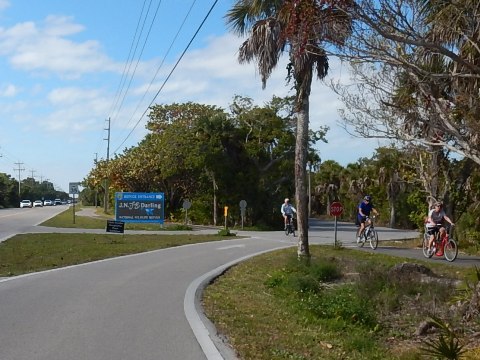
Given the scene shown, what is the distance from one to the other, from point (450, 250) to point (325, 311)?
894 centimetres

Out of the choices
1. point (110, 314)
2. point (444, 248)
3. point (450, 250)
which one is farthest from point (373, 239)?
point (110, 314)

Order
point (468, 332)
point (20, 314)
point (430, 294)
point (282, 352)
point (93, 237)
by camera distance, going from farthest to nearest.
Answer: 1. point (93, 237)
2. point (430, 294)
3. point (20, 314)
4. point (468, 332)
5. point (282, 352)

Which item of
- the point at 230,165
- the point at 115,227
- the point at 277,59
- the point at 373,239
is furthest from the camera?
the point at 230,165

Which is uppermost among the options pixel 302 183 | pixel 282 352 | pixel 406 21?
pixel 406 21

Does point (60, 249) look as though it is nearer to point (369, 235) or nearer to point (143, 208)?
point (369, 235)

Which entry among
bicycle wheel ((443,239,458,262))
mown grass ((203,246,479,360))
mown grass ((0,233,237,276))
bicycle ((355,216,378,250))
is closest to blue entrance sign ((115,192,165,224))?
Result: mown grass ((0,233,237,276))

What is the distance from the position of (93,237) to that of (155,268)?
1322cm

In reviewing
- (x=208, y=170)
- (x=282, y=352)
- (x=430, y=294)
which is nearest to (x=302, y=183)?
(x=430, y=294)

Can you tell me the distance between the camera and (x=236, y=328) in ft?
30.2

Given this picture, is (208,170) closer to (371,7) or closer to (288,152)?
(288,152)

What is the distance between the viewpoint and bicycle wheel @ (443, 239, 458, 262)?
17.9 metres

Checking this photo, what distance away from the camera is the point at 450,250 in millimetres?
18078

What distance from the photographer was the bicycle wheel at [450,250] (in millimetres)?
17875

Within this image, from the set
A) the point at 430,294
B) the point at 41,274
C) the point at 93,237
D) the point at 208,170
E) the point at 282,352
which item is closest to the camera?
the point at 282,352
